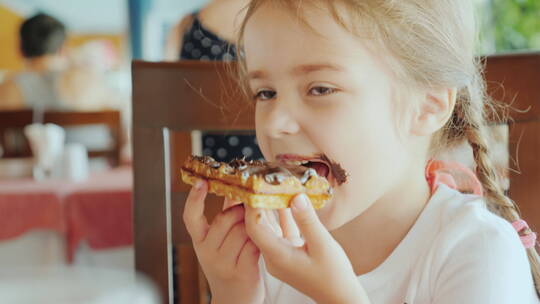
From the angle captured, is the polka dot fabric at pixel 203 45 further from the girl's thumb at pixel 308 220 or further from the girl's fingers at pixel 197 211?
the girl's thumb at pixel 308 220

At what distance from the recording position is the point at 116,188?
2.47m

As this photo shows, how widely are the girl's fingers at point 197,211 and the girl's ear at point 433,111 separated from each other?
0.39m

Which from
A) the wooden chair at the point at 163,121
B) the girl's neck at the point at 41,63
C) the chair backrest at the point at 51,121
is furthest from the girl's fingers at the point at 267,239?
the girl's neck at the point at 41,63

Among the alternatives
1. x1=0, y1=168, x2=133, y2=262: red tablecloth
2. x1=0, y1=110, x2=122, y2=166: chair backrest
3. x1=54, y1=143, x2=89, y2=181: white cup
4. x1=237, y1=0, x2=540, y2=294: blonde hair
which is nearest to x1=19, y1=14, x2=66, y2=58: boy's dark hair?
x1=0, y1=110, x2=122, y2=166: chair backrest

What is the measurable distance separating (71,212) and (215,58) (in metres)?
0.97

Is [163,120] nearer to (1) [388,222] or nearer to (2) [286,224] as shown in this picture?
(2) [286,224]

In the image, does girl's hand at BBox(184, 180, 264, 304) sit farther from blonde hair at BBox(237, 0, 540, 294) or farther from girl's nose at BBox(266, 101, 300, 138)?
blonde hair at BBox(237, 0, 540, 294)

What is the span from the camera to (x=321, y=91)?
0.96 metres

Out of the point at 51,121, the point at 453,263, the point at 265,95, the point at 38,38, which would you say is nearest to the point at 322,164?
the point at 265,95

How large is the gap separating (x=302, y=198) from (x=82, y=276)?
12.0 inches

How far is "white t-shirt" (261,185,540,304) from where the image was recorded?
0.89 m

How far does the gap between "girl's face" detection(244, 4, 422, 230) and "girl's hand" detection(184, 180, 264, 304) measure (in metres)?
0.13

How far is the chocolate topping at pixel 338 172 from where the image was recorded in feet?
3.12

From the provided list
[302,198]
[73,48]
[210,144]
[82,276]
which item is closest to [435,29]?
[302,198]
